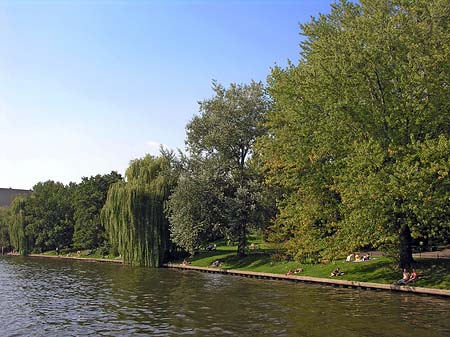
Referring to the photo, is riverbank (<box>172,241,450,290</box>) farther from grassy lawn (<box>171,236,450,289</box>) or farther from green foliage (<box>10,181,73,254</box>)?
green foliage (<box>10,181,73,254</box>)

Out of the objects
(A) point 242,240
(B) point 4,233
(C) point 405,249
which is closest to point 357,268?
(C) point 405,249

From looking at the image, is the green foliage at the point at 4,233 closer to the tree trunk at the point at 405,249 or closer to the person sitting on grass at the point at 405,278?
the tree trunk at the point at 405,249

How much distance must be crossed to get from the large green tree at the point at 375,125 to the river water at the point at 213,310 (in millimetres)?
5347

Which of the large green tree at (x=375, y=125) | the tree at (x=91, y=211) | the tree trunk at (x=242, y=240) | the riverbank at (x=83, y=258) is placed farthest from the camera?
the tree at (x=91, y=211)

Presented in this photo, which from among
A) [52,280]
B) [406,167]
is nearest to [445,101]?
[406,167]

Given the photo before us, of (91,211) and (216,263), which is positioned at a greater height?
(91,211)

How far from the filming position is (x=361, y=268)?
39.5 meters

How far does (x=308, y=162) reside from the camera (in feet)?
126

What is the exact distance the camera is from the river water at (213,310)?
22.4 metres

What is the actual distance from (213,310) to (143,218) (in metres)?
33.3

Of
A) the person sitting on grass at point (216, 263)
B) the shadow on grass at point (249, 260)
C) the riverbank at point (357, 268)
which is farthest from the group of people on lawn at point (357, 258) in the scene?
the person sitting on grass at point (216, 263)

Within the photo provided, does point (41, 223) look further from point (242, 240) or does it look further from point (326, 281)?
point (326, 281)

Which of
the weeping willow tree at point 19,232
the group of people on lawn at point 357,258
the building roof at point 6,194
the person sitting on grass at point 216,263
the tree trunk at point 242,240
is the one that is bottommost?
the person sitting on grass at point 216,263

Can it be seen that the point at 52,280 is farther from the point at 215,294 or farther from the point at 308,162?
the point at 308,162
